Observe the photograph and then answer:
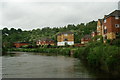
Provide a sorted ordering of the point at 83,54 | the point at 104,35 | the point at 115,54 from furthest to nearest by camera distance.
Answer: the point at 104,35 < the point at 83,54 < the point at 115,54

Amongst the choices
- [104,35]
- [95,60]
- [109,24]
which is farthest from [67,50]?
[95,60]

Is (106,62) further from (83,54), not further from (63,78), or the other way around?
(83,54)

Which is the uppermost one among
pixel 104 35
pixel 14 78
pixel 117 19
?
pixel 117 19

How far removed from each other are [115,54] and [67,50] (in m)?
37.9

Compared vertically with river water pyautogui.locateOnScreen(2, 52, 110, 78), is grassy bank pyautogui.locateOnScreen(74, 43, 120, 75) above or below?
above

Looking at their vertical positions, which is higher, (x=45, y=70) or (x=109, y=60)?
(x=109, y=60)

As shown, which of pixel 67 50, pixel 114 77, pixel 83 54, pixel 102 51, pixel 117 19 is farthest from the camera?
pixel 67 50

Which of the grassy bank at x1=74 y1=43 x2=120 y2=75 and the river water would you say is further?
the river water

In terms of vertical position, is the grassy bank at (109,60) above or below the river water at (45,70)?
above

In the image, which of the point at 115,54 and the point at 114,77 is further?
the point at 115,54

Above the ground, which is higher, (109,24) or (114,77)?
(109,24)

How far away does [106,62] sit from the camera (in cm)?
2173

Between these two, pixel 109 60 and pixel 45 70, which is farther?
pixel 45 70

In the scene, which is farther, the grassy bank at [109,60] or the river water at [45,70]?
the river water at [45,70]
